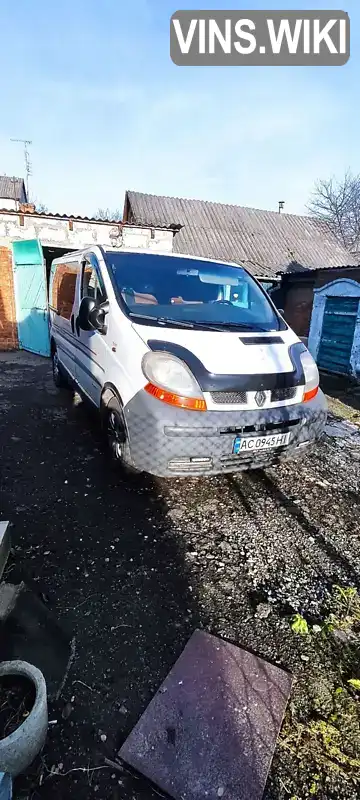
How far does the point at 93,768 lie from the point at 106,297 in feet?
9.94

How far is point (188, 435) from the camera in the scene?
266 centimetres


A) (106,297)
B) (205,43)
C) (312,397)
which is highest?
(205,43)

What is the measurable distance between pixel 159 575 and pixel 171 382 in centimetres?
125

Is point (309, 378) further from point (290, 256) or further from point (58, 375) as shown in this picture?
point (290, 256)

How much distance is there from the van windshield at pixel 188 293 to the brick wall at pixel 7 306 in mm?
7611

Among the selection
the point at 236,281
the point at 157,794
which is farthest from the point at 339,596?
the point at 236,281

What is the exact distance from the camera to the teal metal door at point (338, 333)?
9406 millimetres

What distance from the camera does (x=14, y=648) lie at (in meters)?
1.86

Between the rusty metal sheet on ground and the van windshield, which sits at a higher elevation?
the van windshield

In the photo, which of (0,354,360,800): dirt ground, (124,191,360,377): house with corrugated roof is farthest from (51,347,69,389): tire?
(124,191,360,377): house with corrugated roof

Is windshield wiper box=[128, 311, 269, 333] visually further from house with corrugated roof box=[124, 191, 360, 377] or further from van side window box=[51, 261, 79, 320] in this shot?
house with corrugated roof box=[124, 191, 360, 377]

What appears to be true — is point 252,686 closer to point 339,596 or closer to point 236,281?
point 339,596

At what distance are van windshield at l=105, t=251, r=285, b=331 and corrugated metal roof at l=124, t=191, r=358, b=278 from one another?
37.8 ft

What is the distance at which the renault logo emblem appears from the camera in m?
2.85
